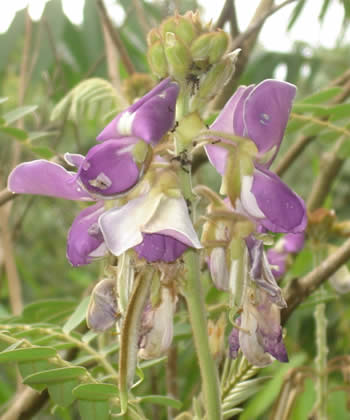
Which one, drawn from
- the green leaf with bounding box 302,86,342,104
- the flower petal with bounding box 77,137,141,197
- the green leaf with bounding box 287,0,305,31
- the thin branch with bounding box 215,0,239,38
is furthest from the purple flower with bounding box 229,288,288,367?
the green leaf with bounding box 287,0,305,31

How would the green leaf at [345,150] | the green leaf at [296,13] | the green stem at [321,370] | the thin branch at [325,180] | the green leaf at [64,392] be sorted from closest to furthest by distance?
the green leaf at [64,392] → the green stem at [321,370] → the green leaf at [345,150] → the thin branch at [325,180] → the green leaf at [296,13]

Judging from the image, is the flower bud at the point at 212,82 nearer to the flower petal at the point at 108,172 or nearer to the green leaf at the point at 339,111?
the flower petal at the point at 108,172

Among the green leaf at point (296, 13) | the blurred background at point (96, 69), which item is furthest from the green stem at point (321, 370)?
the green leaf at point (296, 13)

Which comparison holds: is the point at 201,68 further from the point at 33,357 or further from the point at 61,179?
the point at 33,357

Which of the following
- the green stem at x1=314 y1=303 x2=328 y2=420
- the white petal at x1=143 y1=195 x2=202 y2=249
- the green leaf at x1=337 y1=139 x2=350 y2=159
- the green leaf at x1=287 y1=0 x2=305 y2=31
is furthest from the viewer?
the green leaf at x1=287 y1=0 x2=305 y2=31

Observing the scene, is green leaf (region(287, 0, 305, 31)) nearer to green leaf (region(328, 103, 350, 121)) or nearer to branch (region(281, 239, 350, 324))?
green leaf (region(328, 103, 350, 121))

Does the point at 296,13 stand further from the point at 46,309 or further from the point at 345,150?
the point at 46,309

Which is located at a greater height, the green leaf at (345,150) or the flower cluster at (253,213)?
the flower cluster at (253,213)
